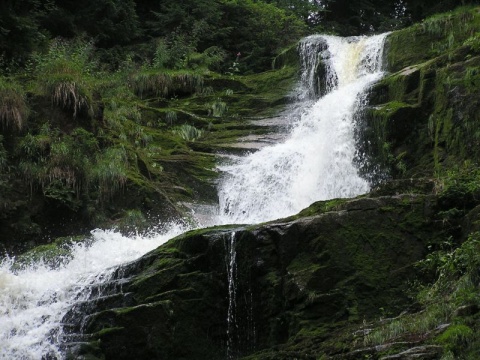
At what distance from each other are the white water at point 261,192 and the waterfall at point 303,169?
25 millimetres

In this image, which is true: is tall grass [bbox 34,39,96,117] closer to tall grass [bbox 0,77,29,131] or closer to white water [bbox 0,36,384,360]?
tall grass [bbox 0,77,29,131]

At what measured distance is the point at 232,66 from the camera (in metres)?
25.0

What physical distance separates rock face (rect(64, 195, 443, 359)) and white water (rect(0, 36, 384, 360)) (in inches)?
12.3

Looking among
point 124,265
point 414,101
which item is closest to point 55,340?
point 124,265

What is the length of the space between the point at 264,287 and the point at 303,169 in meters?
6.61

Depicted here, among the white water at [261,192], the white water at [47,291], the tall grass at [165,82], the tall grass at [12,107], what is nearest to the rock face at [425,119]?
the white water at [261,192]

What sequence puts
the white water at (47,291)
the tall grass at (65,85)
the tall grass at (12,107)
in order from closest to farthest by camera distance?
the white water at (47,291) < the tall grass at (12,107) < the tall grass at (65,85)

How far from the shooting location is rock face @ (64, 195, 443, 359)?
8.74 metres

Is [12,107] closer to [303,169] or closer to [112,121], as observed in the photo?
[112,121]

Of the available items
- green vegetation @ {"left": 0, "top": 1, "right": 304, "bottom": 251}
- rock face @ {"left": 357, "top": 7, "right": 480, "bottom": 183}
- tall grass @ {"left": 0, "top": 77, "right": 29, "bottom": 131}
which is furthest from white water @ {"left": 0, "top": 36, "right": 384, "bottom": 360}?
tall grass @ {"left": 0, "top": 77, "right": 29, "bottom": 131}

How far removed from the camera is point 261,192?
15.5 m

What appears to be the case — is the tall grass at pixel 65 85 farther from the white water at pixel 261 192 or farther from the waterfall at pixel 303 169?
the waterfall at pixel 303 169

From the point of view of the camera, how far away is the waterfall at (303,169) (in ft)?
48.4

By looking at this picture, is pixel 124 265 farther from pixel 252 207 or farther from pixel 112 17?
pixel 112 17
